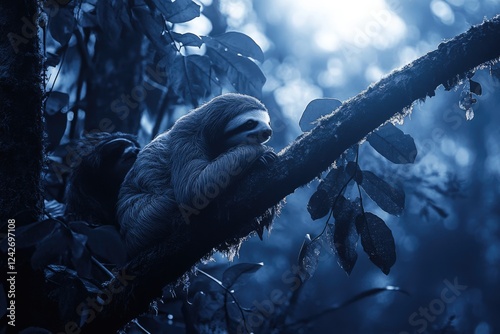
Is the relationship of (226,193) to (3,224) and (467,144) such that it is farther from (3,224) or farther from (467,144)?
(467,144)

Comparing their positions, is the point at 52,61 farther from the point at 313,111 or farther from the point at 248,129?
the point at 313,111

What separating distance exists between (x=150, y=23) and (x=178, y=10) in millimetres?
363

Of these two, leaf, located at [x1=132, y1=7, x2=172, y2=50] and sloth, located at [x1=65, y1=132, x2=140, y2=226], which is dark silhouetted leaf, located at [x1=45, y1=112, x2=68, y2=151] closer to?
sloth, located at [x1=65, y1=132, x2=140, y2=226]

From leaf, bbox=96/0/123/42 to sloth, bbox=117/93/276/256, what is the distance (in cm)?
103

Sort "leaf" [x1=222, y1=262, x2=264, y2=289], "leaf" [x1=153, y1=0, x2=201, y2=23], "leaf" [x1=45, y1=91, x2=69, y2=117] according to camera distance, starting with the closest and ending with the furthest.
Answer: "leaf" [x1=222, y1=262, x2=264, y2=289]
"leaf" [x1=153, y1=0, x2=201, y2=23]
"leaf" [x1=45, y1=91, x2=69, y2=117]

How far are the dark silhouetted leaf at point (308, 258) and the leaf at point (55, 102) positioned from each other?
305 cm

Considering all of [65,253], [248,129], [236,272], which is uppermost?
[248,129]

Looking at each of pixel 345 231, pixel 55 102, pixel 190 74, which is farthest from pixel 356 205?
pixel 55 102

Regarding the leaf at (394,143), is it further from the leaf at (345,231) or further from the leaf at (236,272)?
the leaf at (236,272)

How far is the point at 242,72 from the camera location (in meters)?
5.02

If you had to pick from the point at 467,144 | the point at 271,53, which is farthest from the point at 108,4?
the point at 467,144

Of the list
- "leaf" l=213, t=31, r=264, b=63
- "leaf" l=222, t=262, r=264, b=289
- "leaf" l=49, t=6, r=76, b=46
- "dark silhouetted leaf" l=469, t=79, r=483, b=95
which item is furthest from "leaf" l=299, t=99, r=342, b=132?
"leaf" l=49, t=6, r=76, b=46

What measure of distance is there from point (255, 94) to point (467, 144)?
30.2 ft

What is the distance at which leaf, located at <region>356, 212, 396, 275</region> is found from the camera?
3.31m
